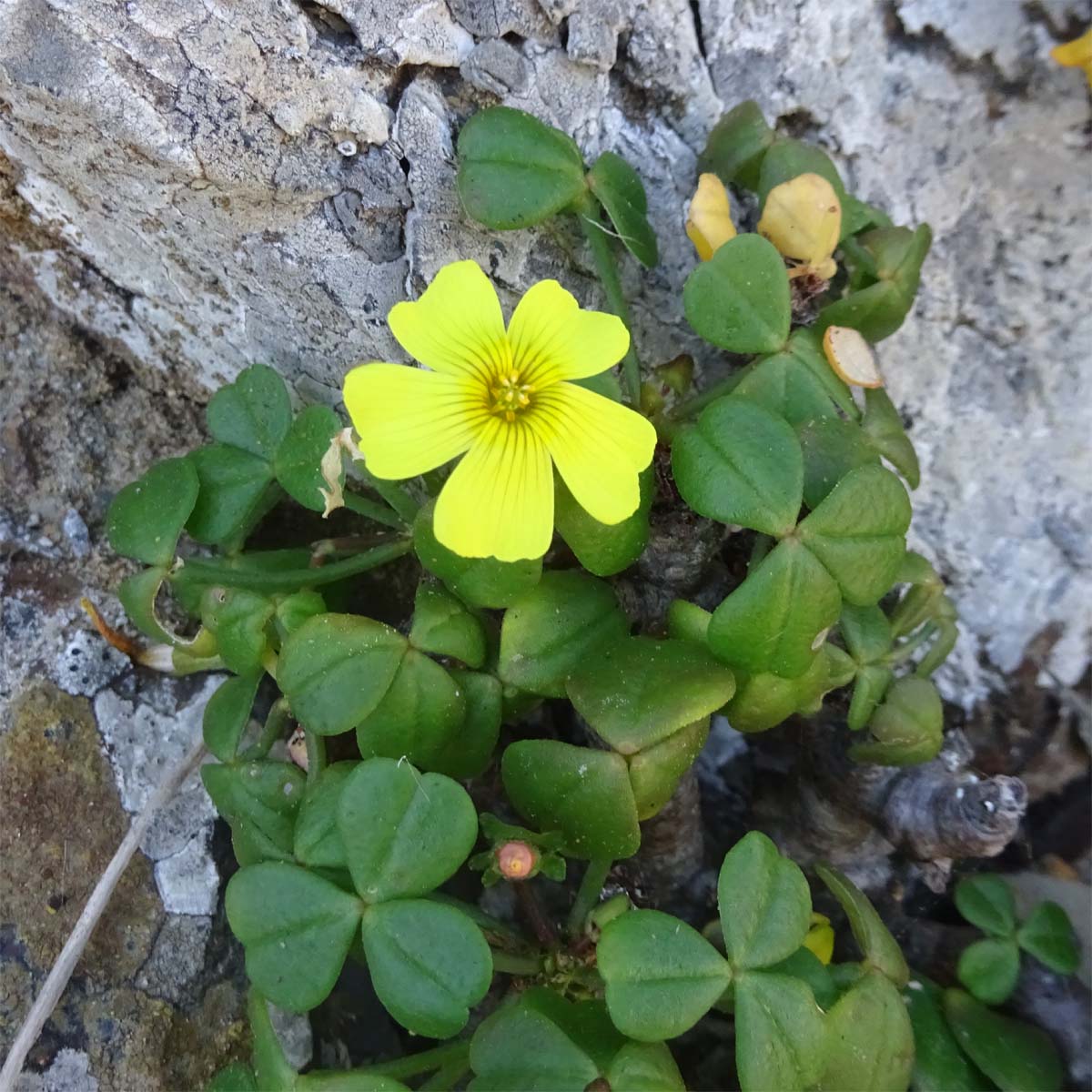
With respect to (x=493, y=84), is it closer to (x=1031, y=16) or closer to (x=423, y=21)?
(x=423, y=21)

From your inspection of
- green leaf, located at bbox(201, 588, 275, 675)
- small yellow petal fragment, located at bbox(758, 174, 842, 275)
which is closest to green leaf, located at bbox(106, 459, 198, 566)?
green leaf, located at bbox(201, 588, 275, 675)

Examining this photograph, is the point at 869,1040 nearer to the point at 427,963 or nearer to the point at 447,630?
the point at 427,963

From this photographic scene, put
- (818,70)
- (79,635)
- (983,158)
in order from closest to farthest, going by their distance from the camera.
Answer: (79,635) → (818,70) → (983,158)

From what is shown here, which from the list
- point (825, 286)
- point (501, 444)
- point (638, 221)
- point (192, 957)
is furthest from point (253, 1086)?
point (825, 286)

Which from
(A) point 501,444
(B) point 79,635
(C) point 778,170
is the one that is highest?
(C) point 778,170

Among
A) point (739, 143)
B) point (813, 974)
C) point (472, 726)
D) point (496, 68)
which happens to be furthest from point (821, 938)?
point (496, 68)

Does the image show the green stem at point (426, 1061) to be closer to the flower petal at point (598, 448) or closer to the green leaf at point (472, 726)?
the green leaf at point (472, 726)
